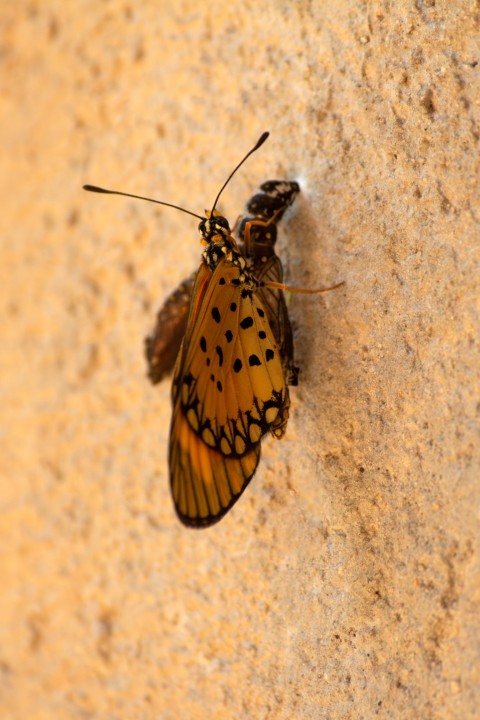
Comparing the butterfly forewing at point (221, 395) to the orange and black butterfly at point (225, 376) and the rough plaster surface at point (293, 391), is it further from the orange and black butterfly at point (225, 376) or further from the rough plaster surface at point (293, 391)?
the rough plaster surface at point (293, 391)

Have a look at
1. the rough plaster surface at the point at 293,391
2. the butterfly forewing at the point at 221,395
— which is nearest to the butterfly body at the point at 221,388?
the butterfly forewing at the point at 221,395

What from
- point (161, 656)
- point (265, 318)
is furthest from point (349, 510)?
point (161, 656)

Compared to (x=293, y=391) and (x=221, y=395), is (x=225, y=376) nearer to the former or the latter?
(x=221, y=395)

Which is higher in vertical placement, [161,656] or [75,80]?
[75,80]

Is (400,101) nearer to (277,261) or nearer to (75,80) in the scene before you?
(277,261)

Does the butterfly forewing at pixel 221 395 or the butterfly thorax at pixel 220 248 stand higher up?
the butterfly thorax at pixel 220 248

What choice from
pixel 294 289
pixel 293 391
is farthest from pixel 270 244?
pixel 293 391

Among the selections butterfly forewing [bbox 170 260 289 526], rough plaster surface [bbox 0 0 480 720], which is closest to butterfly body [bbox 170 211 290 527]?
butterfly forewing [bbox 170 260 289 526]
